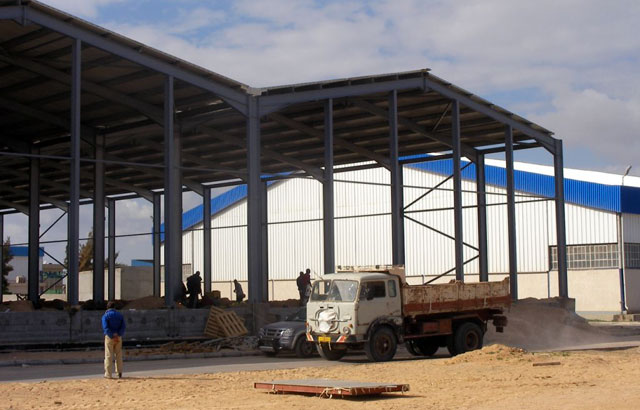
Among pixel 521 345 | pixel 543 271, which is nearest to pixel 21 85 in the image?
pixel 521 345

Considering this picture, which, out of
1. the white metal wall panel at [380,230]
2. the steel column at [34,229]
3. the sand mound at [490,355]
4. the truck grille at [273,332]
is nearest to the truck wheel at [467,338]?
the sand mound at [490,355]

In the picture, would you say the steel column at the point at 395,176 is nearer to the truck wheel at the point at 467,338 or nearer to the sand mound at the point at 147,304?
the truck wheel at the point at 467,338

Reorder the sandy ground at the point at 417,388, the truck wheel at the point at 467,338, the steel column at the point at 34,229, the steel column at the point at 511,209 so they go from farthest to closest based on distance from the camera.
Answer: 1. the steel column at the point at 34,229
2. the steel column at the point at 511,209
3. the truck wheel at the point at 467,338
4. the sandy ground at the point at 417,388

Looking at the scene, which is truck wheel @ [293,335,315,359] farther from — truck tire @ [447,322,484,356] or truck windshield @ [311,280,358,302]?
truck tire @ [447,322,484,356]

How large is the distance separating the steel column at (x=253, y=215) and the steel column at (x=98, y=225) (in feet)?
27.4

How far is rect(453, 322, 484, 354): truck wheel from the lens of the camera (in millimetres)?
24656

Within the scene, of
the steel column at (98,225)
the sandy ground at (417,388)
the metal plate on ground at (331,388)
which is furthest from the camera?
the steel column at (98,225)

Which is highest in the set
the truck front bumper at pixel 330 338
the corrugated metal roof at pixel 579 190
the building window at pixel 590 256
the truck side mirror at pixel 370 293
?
the corrugated metal roof at pixel 579 190

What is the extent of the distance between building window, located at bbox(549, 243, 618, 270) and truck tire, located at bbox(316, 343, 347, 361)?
28.4m

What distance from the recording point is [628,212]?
49.1 meters

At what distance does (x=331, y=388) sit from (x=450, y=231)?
37996 mm

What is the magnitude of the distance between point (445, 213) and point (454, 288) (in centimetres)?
2897

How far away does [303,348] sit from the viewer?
24.9 metres

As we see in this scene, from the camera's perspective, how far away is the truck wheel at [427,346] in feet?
82.2
